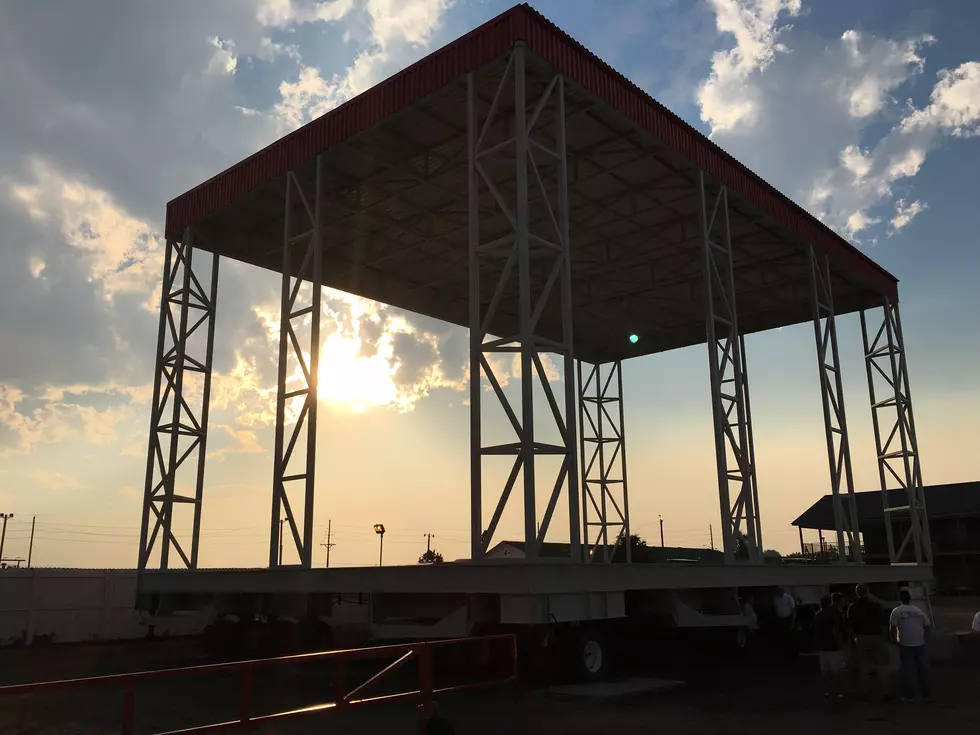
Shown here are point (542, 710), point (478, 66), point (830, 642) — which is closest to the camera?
point (542, 710)

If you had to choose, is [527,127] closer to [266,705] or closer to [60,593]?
[266,705]

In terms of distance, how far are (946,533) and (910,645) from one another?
47.3 m

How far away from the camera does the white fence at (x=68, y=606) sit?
2100 cm

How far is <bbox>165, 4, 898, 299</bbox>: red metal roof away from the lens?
1448 centimetres

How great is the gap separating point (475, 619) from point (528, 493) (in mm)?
1953

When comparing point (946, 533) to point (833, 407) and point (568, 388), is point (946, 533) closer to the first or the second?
point (833, 407)

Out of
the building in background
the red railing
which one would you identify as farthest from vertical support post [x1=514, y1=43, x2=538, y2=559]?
the building in background

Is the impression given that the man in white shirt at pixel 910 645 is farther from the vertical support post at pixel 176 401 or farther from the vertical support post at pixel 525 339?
the vertical support post at pixel 176 401

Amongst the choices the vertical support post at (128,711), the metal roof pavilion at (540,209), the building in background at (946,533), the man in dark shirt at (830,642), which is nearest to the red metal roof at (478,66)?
the metal roof pavilion at (540,209)

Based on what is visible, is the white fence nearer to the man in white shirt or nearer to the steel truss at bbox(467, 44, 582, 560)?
the steel truss at bbox(467, 44, 582, 560)

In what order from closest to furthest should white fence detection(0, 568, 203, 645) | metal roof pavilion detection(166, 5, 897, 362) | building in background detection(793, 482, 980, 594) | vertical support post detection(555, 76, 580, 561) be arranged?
vertical support post detection(555, 76, 580, 561)
metal roof pavilion detection(166, 5, 897, 362)
white fence detection(0, 568, 203, 645)
building in background detection(793, 482, 980, 594)

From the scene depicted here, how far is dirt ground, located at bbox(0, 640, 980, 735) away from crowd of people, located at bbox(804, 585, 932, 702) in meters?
0.37

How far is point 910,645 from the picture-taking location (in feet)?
38.5

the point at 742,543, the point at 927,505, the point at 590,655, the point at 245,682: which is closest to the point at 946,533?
the point at 927,505
